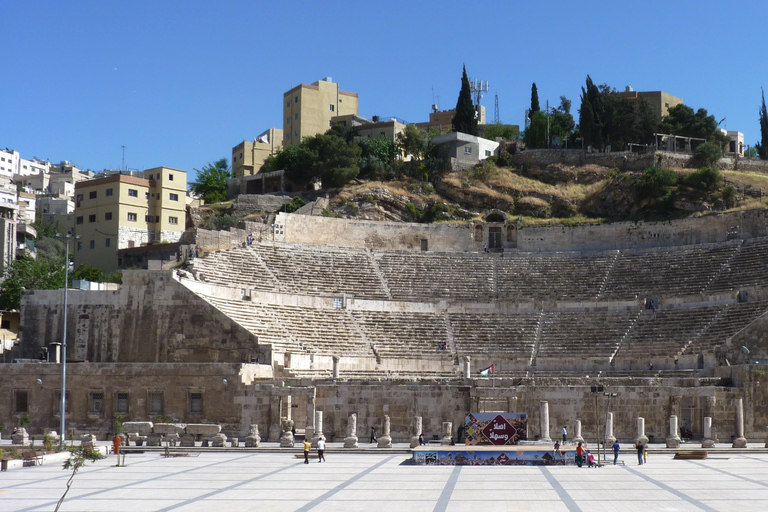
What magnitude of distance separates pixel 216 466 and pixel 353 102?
218 feet

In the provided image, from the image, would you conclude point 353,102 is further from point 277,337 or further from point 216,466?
point 216,466

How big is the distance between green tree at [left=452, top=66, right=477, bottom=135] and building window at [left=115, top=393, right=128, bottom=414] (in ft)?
140

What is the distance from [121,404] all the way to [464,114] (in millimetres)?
43779

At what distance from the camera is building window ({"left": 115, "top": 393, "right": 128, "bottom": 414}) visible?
3984 centimetres

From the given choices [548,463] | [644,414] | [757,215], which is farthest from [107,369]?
[757,215]

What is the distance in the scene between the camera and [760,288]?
4506 centimetres

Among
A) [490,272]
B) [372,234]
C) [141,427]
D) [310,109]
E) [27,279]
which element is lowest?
[141,427]

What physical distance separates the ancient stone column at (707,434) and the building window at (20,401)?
27.6m

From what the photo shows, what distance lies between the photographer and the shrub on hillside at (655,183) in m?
60.7

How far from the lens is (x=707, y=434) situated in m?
35.5

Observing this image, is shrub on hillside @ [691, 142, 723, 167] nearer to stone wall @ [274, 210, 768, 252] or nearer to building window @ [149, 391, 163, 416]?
stone wall @ [274, 210, 768, 252]

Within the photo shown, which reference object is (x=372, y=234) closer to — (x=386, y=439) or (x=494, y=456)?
(x=386, y=439)

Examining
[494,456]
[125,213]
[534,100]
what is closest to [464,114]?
[534,100]

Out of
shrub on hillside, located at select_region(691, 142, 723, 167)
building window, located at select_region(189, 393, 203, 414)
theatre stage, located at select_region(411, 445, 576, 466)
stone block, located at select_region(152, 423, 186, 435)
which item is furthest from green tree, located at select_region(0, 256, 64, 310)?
shrub on hillside, located at select_region(691, 142, 723, 167)
